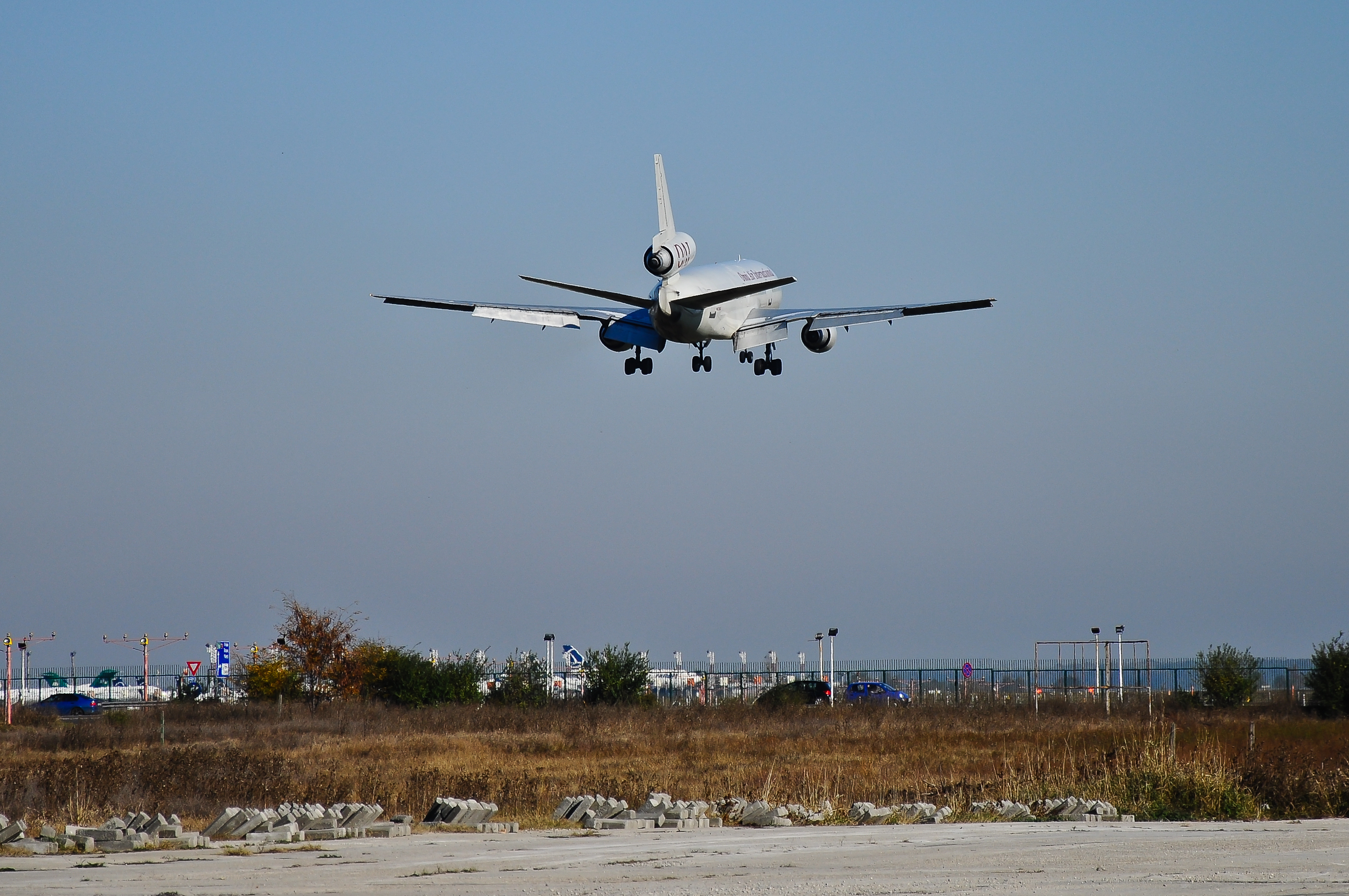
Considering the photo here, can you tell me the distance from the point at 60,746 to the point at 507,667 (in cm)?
2454

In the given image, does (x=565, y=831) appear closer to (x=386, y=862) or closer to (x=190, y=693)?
(x=386, y=862)

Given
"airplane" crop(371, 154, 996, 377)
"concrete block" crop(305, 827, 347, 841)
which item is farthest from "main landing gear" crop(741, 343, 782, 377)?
"concrete block" crop(305, 827, 347, 841)

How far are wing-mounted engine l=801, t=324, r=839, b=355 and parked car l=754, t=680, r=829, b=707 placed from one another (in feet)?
99.1

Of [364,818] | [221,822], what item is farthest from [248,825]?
[364,818]

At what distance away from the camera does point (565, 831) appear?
2355 cm

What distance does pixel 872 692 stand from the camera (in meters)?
77.6

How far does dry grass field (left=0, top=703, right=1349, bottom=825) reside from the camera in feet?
92.2

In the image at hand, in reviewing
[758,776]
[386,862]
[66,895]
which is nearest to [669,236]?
[758,776]

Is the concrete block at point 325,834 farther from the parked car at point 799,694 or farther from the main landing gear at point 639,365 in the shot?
the parked car at point 799,694

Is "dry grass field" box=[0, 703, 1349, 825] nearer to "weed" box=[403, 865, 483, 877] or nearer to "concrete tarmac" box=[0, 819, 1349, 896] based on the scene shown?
"concrete tarmac" box=[0, 819, 1349, 896]

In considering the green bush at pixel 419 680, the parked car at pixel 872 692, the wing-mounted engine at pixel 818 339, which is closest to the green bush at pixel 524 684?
the green bush at pixel 419 680

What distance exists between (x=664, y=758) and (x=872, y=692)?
3476cm

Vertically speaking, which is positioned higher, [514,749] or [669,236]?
[669,236]

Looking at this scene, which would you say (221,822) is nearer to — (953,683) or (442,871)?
(442,871)
